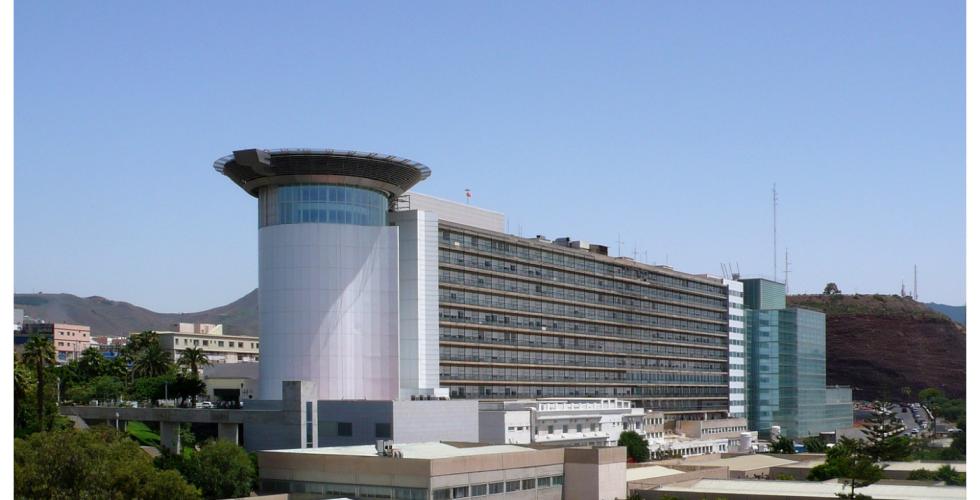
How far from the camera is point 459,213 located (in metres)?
123

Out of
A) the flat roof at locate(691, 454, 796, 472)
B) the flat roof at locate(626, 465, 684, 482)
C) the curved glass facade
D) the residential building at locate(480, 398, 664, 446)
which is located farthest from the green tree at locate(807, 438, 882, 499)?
the curved glass facade

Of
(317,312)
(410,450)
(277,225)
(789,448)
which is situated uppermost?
(277,225)

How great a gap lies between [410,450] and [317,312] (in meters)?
25.8

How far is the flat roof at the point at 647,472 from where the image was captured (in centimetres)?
9219

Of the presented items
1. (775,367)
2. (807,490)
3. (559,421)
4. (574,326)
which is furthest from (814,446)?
(807,490)

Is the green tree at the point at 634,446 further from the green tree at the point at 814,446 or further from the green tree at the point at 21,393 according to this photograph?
the green tree at the point at 21,393

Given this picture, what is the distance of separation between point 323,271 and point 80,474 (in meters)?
43.1

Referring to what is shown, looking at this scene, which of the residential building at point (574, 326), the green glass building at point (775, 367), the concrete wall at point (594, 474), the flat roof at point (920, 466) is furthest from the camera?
the green glass building at point (775, 367)

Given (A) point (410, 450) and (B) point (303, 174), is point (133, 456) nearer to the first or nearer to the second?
(A) point (410, 450)

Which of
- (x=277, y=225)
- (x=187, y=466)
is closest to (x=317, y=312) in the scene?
(x=277, y=225)

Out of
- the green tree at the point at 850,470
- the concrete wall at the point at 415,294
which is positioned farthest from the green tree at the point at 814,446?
the concrete wall at the point at 415,294

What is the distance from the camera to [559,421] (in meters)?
120

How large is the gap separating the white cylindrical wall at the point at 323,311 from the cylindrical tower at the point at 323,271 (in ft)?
0.32

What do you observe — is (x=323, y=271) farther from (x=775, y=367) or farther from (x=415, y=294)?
(x=775, y=367)
